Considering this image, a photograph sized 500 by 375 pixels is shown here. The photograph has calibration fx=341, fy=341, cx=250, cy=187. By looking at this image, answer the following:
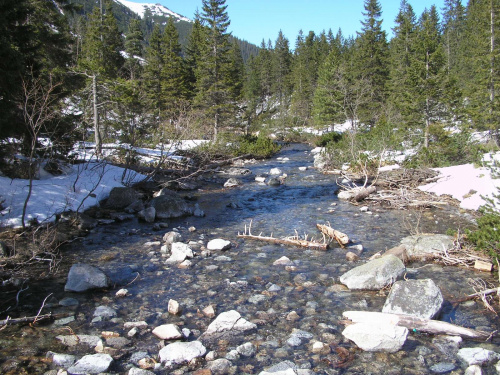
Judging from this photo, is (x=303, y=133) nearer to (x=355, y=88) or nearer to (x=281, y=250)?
(x=355, y=88)

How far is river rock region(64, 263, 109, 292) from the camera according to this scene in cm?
596

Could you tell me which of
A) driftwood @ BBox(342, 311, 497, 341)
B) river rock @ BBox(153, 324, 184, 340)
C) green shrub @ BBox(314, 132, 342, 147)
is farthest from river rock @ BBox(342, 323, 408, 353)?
green shrub @ BBox(314, 132, 342, 147)

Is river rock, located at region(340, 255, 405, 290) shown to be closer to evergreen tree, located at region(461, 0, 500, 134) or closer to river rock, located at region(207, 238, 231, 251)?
river rock, located at region(207, 238, 231, 251)

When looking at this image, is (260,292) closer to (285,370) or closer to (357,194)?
(285,370)

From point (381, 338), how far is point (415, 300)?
1009 millimetres

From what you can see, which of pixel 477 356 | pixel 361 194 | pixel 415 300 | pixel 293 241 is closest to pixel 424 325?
pixel 415 300

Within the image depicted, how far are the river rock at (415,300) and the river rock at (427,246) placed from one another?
238 cm

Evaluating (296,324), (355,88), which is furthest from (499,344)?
(355,88)

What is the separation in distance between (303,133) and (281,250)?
34.9 m

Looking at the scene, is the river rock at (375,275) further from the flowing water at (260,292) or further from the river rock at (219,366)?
→ the river rock at (219,366)

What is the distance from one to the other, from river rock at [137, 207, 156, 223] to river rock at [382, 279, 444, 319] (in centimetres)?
766

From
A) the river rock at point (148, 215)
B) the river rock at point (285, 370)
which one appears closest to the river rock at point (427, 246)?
the river rock at point (285, 370)

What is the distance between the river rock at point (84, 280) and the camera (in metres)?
5.96

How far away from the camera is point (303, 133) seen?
137 feet
